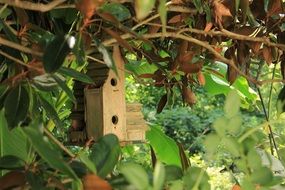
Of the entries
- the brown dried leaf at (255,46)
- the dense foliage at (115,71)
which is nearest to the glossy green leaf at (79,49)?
the dense foliage at (115,71)

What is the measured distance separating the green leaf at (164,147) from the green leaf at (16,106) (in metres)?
0.81

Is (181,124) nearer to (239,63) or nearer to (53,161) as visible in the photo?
(239,63)

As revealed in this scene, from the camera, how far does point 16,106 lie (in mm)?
489

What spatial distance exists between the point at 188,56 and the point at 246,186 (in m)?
0.37

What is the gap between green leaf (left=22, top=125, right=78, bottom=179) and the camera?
1.10 feet

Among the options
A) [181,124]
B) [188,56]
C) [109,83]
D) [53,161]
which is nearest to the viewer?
[53,161]

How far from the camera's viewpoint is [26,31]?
24.4 inches

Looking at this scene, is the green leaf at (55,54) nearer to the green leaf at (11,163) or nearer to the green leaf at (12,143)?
the green leaf at (11,163)

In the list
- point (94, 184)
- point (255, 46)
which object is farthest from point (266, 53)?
point (94, 184)

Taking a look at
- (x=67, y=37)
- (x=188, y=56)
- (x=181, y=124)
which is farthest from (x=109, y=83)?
(x=181, y=124)

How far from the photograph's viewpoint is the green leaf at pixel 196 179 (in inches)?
16.3

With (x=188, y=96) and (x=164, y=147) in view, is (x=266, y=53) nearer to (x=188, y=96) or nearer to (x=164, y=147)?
(x=188, y=96)

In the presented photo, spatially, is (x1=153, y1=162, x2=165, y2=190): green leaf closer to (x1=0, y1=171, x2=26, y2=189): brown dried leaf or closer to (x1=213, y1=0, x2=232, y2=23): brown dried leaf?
(x1=0, y1=171, x2=26, y2=189): brown dried leaf

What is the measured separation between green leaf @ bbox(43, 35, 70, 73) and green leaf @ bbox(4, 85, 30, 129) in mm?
77
